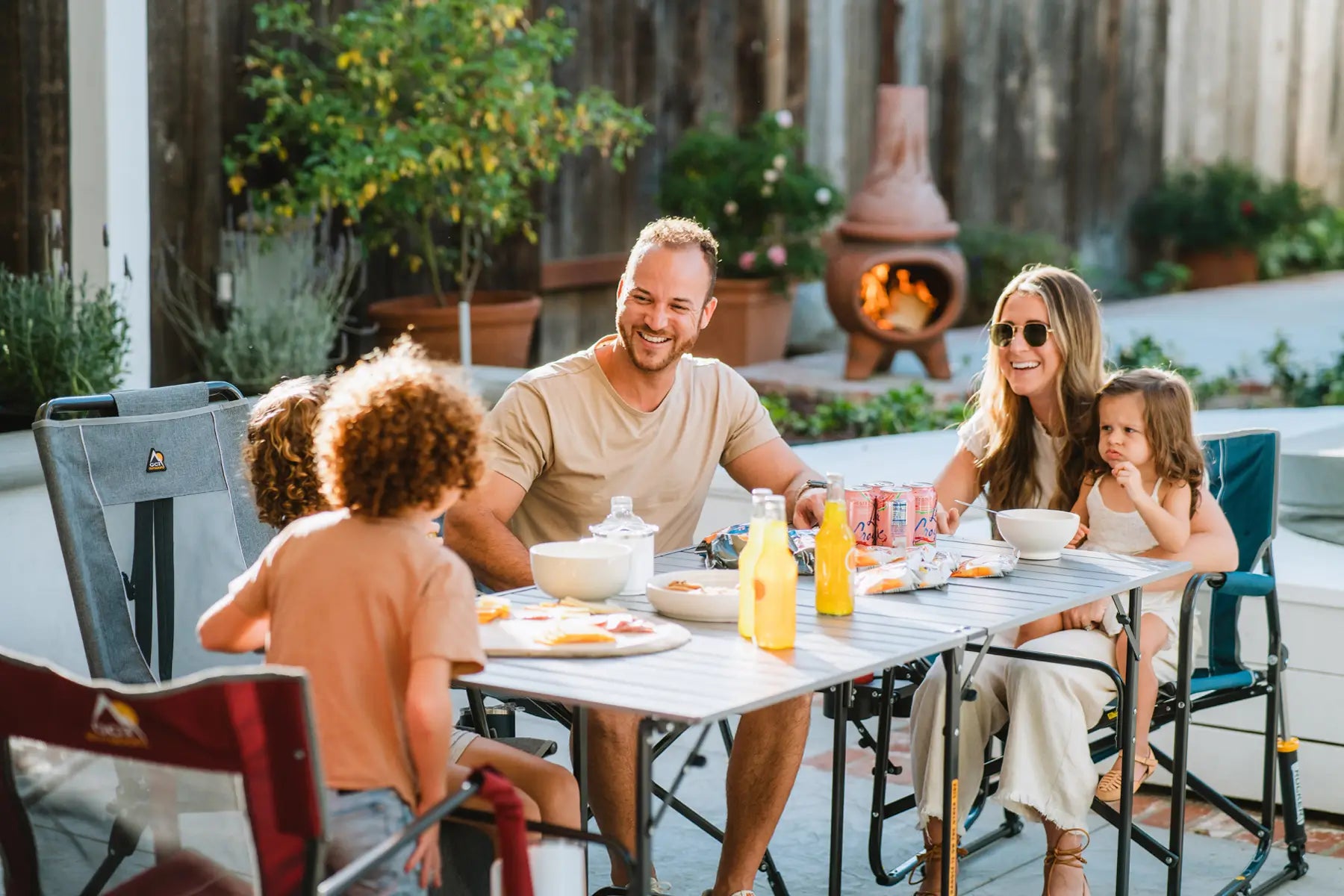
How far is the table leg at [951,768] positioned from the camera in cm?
250

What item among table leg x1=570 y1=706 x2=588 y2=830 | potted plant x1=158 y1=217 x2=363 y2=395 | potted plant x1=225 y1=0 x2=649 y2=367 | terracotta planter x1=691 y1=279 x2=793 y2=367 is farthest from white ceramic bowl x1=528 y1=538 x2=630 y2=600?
terracotta planter x1=691 y1=279 x2=793 y2=367

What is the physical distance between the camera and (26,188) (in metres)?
5.58

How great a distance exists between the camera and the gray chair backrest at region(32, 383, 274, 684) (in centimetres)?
272

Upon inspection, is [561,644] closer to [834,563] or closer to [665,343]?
[834,563]

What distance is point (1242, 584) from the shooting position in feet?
10.4

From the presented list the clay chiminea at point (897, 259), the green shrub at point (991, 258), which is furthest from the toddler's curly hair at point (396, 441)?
the green shrub at point (991, 258)

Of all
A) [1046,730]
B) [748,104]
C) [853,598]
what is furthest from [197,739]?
[748,104]

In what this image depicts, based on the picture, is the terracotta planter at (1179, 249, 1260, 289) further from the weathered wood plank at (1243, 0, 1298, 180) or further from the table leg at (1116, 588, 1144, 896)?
the table leg at (1116, 588, 1144, 896)

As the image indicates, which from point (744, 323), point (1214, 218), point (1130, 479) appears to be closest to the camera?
point (1130, 479)

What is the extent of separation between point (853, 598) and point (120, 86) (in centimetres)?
346

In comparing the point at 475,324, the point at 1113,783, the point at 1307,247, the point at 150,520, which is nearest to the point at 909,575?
the point at 1113,783

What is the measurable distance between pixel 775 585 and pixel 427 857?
592 millimetres

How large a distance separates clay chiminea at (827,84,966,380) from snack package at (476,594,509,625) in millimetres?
4857

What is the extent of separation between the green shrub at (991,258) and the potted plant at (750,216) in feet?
5.30
